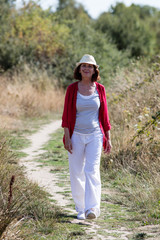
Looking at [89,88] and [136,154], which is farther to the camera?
[136,154]

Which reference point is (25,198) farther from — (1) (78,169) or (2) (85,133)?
(2) (85,133)

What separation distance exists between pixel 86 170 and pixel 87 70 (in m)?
1.17

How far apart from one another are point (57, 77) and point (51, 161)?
11549mm

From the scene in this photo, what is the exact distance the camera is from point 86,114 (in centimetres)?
461

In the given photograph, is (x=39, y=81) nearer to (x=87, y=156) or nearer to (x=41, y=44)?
(x=41, y=44)

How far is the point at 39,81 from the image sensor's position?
16609mm

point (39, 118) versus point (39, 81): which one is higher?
point (39, 81)

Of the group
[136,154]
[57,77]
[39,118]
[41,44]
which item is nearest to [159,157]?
[136,154]

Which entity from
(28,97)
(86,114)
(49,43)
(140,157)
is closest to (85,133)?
(86,114)

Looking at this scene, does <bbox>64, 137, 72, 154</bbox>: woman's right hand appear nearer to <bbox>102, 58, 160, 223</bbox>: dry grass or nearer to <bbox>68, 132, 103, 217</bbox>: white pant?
<bbox>68, 132, 103, 217</bbox>: white pant

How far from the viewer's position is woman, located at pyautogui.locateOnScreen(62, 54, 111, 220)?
4555mm

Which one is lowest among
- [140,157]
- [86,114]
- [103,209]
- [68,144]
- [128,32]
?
[103,209]

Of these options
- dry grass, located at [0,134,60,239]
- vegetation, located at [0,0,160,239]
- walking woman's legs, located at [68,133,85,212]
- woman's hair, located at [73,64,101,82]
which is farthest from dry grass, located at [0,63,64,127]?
walking woman's legs, located at [68,133,85,212]

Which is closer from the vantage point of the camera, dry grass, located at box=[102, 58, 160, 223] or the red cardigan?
the red cardigan
